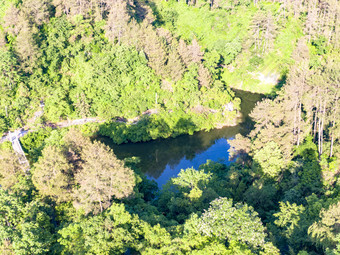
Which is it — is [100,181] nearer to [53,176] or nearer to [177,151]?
[53,176]

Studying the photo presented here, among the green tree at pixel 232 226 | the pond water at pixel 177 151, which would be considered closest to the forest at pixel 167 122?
the green tree at pixel 232 226

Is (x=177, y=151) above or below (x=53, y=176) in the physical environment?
above

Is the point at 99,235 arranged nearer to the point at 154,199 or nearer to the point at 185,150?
the point at 154,199

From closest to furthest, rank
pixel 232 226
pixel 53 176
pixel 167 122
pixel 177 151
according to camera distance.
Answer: pixel 232 226, pixel 53 176, pixel 177 151, pixel 167 122

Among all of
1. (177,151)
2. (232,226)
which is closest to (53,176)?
(232,226)

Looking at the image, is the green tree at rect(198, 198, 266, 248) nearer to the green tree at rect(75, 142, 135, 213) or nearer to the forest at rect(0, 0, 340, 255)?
the forest at rect(0, 0, 340, 255)

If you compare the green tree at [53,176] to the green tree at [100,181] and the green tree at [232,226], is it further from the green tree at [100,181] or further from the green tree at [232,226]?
the green tree at [232,226]
